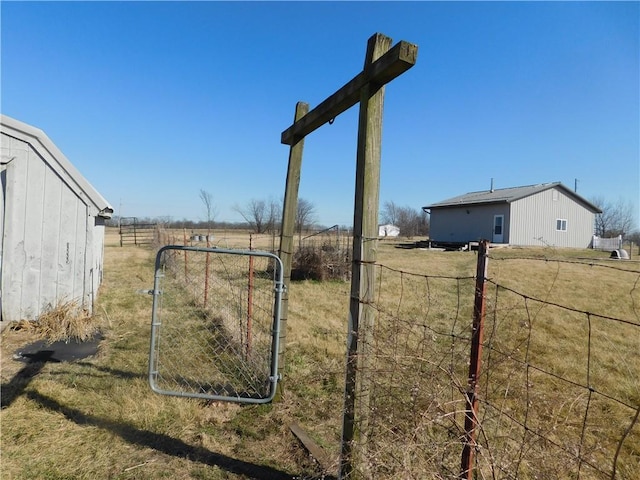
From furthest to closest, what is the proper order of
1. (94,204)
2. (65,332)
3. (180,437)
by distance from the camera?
(94,204), (65,332), (180,437)

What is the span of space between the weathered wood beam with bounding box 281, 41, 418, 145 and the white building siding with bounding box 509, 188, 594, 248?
77.8ft

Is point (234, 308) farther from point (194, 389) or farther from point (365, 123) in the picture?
point (365, 123)

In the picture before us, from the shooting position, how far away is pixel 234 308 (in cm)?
714

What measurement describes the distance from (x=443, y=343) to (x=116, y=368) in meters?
4.17

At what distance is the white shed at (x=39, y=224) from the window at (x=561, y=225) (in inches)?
1093

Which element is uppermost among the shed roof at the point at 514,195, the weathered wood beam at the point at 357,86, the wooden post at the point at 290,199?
the shed roof at the point at 514,195

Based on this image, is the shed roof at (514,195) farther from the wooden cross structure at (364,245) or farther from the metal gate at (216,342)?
the wooden cross structure at (364,245)

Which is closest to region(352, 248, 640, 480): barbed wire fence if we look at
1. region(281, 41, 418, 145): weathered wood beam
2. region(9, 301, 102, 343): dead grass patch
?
region(281, 41, 418, 145): weathered wood beam

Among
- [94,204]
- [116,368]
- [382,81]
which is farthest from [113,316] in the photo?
[382,81]

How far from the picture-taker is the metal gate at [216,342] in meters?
3.25

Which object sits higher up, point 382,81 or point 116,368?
point 382,81

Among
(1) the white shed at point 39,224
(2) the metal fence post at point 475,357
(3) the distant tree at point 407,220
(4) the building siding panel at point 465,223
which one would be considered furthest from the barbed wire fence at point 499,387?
(3) the distant tree at point 407,220

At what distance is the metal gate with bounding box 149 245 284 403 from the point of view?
325 centimetres

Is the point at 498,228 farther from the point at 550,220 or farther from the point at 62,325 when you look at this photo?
the point at 62,325
